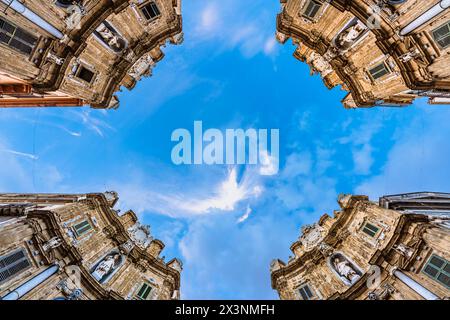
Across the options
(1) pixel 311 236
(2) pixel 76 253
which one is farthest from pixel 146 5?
(1) pixel 311 236

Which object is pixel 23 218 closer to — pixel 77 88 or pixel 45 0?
pixel 77 88

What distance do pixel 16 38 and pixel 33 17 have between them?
5.06ft

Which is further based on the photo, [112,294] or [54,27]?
[112,294]

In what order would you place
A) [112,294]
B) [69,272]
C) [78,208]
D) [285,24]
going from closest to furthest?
[69,272] < [112,294] < [78,208] < [285,24]

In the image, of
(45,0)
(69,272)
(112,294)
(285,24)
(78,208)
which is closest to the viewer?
(45,0)

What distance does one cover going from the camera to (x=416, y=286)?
14.7 meters

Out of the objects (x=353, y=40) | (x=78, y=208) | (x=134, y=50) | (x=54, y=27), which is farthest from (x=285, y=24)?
(x=78, y=208)

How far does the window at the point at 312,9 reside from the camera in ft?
69.9

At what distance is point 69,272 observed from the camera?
1747 centimetres

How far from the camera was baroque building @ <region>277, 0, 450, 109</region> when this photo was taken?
1461 cm

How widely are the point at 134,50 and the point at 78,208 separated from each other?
14955mm

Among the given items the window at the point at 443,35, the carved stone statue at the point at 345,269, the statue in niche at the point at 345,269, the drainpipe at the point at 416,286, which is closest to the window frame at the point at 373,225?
the statue in niche at the point at 345,269

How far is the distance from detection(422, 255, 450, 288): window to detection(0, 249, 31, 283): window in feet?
78.4

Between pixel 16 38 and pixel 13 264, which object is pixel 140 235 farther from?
pixel 16 38
